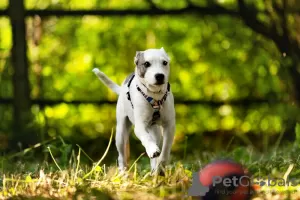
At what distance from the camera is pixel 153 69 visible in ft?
11.4

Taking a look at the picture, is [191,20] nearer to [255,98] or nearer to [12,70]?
[255,98]

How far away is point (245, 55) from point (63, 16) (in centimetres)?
157

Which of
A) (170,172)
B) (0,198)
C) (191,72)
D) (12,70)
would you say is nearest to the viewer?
(0,198)

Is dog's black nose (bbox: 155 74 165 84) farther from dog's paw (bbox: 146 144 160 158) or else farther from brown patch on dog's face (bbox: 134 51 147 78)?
dog's paw (bbox: 146 144 160 158)

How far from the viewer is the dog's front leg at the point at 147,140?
Result: 3404 mm

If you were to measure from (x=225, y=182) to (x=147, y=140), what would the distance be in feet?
1.94

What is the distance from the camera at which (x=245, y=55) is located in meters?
6.19

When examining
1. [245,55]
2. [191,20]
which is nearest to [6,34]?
[191,20]

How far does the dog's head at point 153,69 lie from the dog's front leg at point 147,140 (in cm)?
21

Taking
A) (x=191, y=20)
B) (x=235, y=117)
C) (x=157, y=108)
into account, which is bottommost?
(x=235, y=117)

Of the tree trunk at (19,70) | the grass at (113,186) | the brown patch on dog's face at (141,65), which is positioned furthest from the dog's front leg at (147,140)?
the tree trunk at (19,70)

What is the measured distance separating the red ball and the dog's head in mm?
501

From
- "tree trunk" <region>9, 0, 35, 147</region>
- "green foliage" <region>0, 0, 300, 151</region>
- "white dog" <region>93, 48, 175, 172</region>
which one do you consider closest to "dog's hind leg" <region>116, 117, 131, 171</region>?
"white dog" <region>93, 48, 175, 172</region>

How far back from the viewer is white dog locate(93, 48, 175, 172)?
3.48 metres
